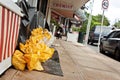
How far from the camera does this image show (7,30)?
213 inches

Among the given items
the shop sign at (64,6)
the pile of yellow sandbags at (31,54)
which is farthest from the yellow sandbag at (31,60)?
the shop sign at (64,6)

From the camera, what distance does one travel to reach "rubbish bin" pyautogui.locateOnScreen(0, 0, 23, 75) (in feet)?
16.4

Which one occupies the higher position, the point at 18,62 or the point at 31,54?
the point at 31,54

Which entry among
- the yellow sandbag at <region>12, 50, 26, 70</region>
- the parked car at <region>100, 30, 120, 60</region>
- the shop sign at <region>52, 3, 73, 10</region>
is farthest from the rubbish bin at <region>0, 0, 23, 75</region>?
the shop sign at <region>52, 3, 73, 10</region>

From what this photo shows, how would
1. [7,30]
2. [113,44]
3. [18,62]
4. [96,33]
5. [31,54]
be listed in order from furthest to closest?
[96,33]
[113,44]
[31,54]
[18,62]
[7,30]

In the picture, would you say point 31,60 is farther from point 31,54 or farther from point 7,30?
point 7,30

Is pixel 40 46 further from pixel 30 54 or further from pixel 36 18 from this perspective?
pixel 36 18

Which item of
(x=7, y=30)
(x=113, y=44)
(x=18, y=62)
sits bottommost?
(x=113, y=44)

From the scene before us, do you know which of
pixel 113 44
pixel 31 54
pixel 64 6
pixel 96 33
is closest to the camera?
pixel 31 54

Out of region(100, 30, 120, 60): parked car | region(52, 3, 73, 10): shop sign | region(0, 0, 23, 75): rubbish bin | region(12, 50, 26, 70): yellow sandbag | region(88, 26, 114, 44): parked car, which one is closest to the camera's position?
region(0, 0, 23, 75): rubbish bin

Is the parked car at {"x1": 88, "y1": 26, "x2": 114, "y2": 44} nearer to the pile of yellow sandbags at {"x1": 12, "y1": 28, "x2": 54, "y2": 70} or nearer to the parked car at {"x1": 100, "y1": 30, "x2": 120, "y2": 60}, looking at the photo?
the parked car at {"x1": 100, "y1": 30, "x2": 120, "y2": 60}

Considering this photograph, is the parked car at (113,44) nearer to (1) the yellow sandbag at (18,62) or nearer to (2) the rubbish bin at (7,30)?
(1) the yellow sandbag at (18,62)

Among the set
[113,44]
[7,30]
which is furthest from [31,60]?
[113,44]

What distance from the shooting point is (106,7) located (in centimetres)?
1948
